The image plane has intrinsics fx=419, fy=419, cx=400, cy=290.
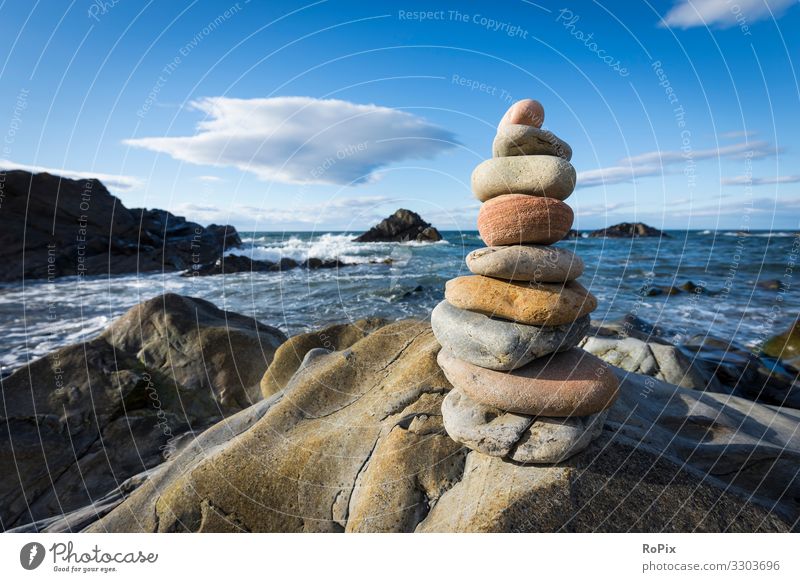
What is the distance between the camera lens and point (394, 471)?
14.9 ft

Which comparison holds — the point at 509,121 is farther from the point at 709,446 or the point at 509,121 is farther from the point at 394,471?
the point at 709,446

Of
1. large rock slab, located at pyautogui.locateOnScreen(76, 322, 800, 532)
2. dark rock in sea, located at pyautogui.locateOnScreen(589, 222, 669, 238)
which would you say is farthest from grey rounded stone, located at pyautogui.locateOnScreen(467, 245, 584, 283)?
dark rock in sea, located at pyautogui.locateOnScreen(589, 222, 669, 238)

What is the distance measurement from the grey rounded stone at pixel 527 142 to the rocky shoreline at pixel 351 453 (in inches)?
116

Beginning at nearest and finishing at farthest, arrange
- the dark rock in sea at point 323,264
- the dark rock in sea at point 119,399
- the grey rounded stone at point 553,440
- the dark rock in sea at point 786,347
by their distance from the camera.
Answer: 1. the grey rounded stone at point 553,440
2. the dark rock in sea at point 119,399
3. the dark rock in sea at point 786,347
4. the dark rock in sea at point 323,264

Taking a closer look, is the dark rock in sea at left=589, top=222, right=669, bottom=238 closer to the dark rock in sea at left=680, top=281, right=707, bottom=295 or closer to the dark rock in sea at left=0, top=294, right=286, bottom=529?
the dark rock in sea at left=680, top=281, right=707, bottom=295

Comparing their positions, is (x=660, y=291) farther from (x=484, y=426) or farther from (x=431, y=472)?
(x=431, y=472)

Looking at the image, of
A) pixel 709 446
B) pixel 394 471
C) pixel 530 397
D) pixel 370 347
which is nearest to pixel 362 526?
pixel 394 471

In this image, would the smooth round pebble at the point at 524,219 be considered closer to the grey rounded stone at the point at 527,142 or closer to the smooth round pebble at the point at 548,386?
the grey rounded stone at the point at 527,142

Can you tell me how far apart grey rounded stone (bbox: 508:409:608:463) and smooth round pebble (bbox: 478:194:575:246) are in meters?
1.91

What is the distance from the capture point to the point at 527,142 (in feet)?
15.1

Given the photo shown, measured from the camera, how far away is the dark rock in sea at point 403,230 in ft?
119

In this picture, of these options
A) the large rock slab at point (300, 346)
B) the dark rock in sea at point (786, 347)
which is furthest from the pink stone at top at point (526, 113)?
the dark rock in sea at point (786, 347)

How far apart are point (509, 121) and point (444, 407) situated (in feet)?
10.9

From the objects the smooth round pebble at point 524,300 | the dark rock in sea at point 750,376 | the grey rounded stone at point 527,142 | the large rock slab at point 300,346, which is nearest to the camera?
the smooth round pebble at point 524,300
